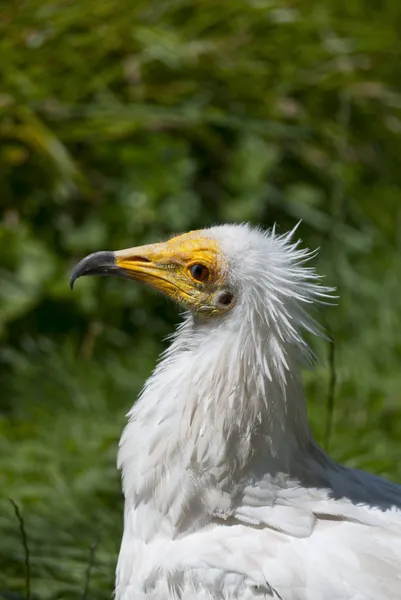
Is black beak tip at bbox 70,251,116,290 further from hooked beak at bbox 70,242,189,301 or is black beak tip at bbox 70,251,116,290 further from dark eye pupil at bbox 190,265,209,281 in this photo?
dark eye pupil at bbox 190,265,209,281

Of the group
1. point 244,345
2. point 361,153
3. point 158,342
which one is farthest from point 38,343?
point 244,345

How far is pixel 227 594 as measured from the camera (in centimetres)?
240

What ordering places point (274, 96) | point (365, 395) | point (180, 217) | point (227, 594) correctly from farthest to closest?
point (274, 96)
point (180, 217)
point (365, 395)
point (227, 594)

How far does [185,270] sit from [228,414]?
362mm

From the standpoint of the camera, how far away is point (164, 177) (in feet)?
16.2

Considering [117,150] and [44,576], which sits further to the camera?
[117,150]

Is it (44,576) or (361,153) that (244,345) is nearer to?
(44,576)

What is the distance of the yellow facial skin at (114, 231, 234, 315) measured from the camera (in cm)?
271

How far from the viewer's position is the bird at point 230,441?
8.28 feet

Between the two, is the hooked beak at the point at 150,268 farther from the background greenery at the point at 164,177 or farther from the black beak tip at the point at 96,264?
the background greenery at the point at 164,177

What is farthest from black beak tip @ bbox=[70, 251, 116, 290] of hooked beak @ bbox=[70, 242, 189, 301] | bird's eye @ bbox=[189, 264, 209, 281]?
bird's eye @ bbox=[189, 264, 209, 281]

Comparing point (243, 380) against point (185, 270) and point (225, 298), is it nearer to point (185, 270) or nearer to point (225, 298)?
point (225, 298)

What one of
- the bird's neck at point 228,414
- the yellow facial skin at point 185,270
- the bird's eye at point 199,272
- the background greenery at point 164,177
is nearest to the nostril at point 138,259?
the yellow facial skin at point 185,270

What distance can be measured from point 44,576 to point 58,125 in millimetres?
2250
